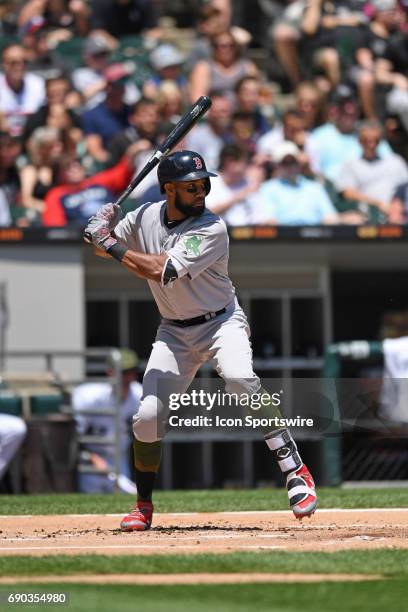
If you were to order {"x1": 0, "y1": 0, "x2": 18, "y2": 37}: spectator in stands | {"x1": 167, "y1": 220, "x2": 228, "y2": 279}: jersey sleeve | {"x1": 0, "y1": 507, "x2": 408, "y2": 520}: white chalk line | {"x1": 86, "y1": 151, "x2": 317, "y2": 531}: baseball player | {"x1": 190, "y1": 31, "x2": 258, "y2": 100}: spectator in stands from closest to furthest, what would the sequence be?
{"x1": 167, "y1": 220, "x2": 228, "y2": 279}: jersey sleeve < {"x1": 86, "y1": 151, "x2": 317, "y2": 531}: baseball player < {"x1": 0, "y1": 507, "x2": 408, "y2": 520}: white chalk line < {"x1": 190, "y1": 31, "x2": 258, "y2": 100}: spectator in stands < {"x1": 0, "y1": 0, "x2": 18, "y2": 37}: spectator in stands

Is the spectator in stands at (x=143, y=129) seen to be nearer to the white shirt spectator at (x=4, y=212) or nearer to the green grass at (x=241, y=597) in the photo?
the white shirt spectator at (x=4, y=212)

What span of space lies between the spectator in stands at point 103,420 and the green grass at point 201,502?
176 cm

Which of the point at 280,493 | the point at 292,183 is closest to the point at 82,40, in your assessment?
the point at 292,183

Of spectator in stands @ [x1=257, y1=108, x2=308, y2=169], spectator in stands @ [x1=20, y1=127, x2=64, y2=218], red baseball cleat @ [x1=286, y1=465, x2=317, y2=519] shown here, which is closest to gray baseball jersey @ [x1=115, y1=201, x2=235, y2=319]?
red baseball cleat @ [x1=286, y1=465, x2=317, y2=519]

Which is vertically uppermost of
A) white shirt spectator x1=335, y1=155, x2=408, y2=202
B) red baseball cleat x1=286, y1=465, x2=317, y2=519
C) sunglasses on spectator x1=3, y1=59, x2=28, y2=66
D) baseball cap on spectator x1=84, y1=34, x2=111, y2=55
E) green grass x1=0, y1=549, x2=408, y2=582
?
baseball cap on spectator x1=84, y1=34, x2=111, y2=55

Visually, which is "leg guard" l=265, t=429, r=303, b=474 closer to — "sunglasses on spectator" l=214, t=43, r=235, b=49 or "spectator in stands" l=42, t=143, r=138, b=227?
"spectator in stands" l=42, t=143, r=138, b=227

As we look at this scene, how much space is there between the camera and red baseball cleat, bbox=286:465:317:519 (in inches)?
268

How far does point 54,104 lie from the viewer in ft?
44.7

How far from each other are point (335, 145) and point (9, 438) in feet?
15.6

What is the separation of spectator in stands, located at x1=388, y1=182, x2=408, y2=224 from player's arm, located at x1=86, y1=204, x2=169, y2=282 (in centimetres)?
629

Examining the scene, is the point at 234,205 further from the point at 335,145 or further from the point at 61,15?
the point at 61,15

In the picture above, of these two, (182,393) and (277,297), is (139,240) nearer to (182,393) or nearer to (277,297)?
(182,393)

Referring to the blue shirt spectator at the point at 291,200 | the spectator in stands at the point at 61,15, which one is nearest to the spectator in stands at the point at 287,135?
the blue shirt spectator at the point at 291,200

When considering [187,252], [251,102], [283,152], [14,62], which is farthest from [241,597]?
[14,62]
